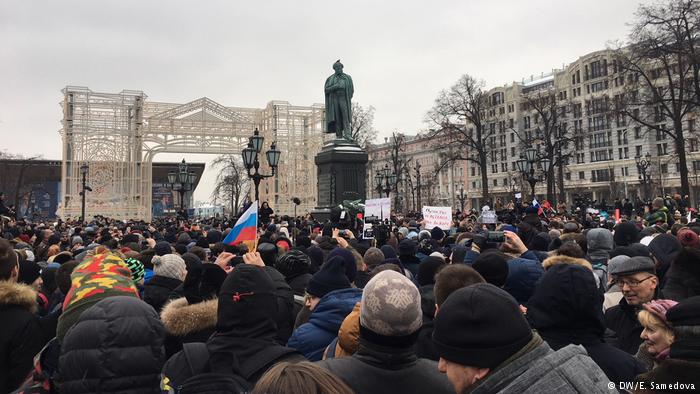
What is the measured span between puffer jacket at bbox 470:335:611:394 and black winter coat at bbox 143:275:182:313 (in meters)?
3.69

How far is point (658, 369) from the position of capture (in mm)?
2082

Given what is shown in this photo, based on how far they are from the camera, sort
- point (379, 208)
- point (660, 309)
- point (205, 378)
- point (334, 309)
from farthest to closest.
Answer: point (379, 208) < point (334, 309) < point (660, 309) < point (205, 378)

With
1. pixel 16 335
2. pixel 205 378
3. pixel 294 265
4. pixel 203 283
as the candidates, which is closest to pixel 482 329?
pixel 205 378

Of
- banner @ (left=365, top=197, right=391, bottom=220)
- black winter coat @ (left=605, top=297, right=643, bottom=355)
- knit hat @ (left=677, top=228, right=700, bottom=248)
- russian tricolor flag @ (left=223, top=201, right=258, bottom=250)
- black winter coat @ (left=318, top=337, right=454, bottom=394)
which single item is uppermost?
banner @ (left=365, top=197, right=391, bottom=220)

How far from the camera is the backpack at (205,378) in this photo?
204 cm

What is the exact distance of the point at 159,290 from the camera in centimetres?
488

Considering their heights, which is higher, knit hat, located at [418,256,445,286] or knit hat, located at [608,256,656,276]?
knit hat, located at [608,256,656,276]

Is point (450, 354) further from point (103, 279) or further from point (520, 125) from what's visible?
point (520, 125)

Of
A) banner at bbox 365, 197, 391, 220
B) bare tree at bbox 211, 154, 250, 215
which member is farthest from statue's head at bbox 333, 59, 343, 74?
bare tree at bbox 211, 154, 250, 215

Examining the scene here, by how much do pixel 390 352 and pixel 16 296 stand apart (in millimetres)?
2677

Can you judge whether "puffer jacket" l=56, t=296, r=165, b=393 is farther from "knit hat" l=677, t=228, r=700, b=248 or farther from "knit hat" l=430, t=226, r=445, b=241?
"knit hat" l=430, t=226, r=445, b=241

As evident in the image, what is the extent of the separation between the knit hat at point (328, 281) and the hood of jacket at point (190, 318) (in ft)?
2.87

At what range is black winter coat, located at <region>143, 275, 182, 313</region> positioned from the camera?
15.8 feet

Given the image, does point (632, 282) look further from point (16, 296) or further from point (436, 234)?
point (436, 234)
